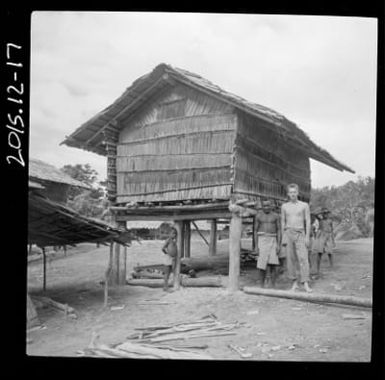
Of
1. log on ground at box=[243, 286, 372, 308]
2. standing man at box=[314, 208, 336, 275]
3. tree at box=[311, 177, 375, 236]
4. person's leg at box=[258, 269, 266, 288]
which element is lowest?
log on ground at box=[243, 286, 372, 308]

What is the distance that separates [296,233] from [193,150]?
111 inches

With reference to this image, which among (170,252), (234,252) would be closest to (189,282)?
(170,252)

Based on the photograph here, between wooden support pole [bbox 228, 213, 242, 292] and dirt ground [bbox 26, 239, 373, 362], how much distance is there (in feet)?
0.93

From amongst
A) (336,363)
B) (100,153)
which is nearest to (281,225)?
(336,363)

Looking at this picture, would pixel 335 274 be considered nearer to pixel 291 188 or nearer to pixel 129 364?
pixel 291 188

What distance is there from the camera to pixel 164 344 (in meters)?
7.04

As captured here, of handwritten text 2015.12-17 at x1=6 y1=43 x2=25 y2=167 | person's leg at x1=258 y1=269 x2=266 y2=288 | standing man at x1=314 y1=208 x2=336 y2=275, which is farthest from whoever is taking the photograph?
person's leg at x1=258 y1=269 x2=266 y2=288

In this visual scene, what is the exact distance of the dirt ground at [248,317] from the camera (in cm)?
685

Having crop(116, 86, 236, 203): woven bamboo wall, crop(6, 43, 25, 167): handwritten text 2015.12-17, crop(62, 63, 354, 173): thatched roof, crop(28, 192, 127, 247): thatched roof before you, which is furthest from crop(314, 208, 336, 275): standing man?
crop(6, 43, 25, 167): handwritten text 2015.12-17

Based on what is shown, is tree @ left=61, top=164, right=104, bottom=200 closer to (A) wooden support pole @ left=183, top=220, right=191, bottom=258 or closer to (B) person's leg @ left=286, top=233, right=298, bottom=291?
(B) person's leg @ left=286, top=233, right=298, bottom=291

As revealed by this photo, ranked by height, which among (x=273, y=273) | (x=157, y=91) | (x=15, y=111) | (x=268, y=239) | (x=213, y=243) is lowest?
(x=273, y=273)

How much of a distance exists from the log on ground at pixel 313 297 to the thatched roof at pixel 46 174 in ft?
12.8

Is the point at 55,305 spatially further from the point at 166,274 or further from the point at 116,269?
the point at 116,269

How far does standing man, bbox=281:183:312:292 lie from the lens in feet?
27.6
